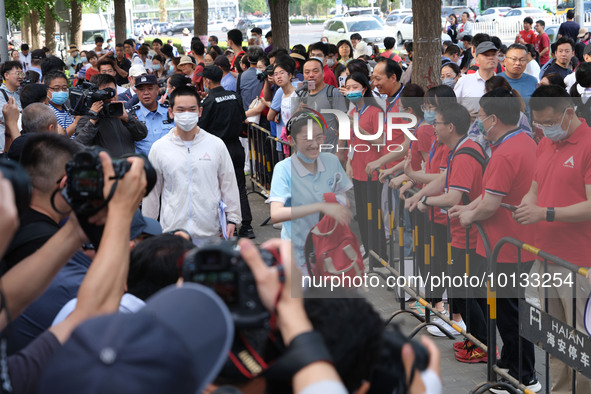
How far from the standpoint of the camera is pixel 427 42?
34.2 ft

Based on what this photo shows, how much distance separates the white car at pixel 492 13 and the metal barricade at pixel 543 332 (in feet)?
113

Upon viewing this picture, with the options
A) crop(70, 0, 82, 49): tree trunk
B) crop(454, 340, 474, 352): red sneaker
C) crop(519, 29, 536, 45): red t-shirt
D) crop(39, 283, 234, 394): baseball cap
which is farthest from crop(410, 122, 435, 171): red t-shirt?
crop(70, 0, 82, 49): tree trunk

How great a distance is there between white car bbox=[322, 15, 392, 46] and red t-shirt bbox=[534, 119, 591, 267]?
2930 centimetres

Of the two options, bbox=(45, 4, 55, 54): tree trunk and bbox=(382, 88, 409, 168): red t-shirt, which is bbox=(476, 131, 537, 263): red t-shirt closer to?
bbox=(382, 88, 409, 168): red t-shirt

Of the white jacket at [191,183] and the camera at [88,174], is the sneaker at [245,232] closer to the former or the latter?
the white jacket at [191,183]

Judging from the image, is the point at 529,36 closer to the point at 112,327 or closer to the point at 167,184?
the point at 167,184

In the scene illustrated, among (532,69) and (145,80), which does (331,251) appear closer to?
(145,80)

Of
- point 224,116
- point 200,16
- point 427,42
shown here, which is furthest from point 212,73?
point 200,16

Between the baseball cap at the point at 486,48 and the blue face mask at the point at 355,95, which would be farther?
the baseball cap at the point at 486,48

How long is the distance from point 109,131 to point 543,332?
14.3ft

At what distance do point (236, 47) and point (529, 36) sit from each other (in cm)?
862

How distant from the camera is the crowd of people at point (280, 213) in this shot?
72.4 inches

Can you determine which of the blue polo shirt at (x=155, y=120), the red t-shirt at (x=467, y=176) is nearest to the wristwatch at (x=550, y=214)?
the red t-shirt at (x=467, y=176)

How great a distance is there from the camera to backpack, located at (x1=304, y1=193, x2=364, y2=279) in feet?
16.7
